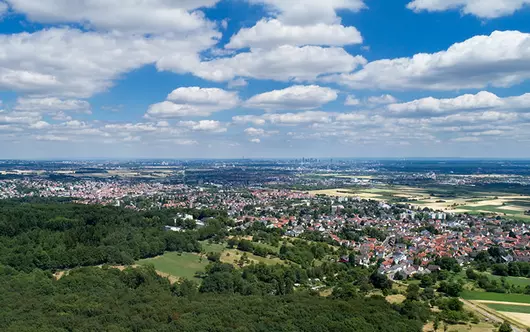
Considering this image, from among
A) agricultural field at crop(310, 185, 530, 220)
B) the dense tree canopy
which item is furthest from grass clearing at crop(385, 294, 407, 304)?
agricultural field at crop(310, 185, 530, 220)

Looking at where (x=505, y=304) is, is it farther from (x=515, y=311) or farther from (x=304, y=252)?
(x=304, y=252)

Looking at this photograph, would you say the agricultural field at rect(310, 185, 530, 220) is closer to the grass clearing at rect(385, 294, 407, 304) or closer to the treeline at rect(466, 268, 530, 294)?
the treeline at rect(466, 268, 530, 294)

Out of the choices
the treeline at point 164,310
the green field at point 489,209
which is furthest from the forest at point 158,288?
the green field at point 489,209

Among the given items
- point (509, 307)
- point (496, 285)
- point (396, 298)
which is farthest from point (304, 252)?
point (509, 307)

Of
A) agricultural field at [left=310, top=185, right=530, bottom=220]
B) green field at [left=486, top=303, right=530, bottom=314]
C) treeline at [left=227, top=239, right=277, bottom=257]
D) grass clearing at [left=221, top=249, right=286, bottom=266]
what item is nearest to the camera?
green field at [left=486, top=303, right=530, bottom=314]

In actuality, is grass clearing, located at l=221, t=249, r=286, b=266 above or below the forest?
below

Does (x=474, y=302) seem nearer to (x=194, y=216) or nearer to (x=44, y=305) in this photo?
(x=44, y=305)

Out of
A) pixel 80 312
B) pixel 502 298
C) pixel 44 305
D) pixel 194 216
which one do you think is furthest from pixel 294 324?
pixel 194 216
